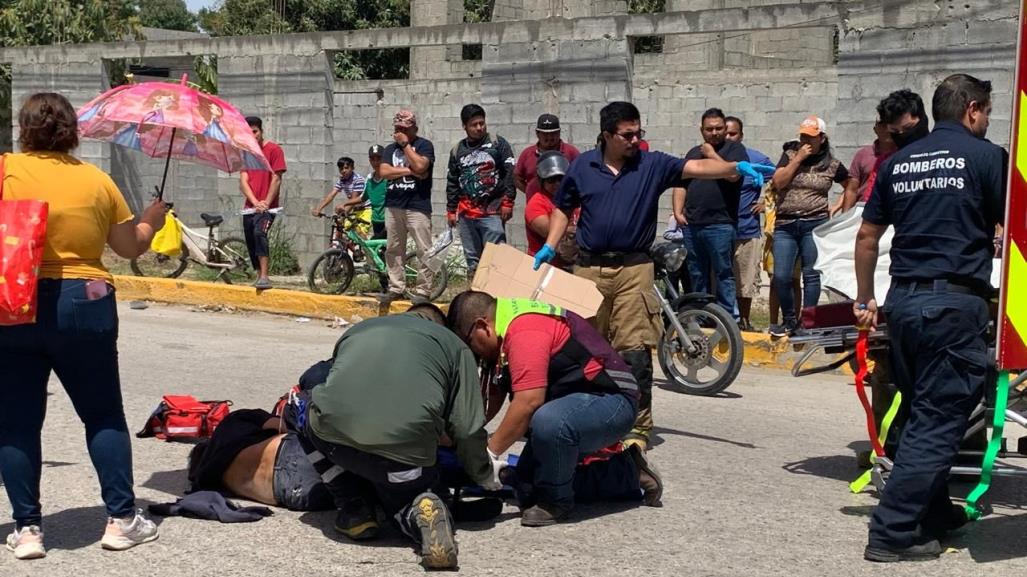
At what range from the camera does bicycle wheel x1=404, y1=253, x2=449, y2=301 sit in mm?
12422

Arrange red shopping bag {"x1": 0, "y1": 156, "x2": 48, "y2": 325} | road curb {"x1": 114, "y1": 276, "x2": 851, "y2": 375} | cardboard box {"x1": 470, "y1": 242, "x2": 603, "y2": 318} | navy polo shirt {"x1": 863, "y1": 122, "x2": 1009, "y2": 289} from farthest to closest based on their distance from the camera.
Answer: road curb {"x1": 114, "y1": 276, "x2": 851, "y2": 375} < cardboard box {"x1": 470, "y1": 242, "x2": 603, "y2": 318} < navy polo shirt {"x1": 863, "y1": 122, "x2": 1009, "y2": 289} < red shopping bag {"x1": 0, "y1": 156, "x2": 48, "y2": 325}

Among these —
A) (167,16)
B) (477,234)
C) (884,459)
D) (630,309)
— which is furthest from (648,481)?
(167,16)

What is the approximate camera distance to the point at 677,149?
628 inches

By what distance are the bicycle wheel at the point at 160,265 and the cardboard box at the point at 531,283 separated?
8029mm

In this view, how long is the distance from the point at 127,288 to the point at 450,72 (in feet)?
35.4

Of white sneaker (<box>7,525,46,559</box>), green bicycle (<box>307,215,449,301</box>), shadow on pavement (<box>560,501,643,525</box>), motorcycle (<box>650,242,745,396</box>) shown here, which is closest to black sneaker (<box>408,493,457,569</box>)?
shadow on pavement (<box>560,501,643,525</box>)

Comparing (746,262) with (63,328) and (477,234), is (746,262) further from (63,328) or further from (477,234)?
(63,328)

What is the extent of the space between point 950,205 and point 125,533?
349cm

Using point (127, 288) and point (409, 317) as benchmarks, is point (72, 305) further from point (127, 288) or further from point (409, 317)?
point (127, 288)

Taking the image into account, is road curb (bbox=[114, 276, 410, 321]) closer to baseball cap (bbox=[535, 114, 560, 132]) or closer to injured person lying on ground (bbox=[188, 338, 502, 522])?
baseball cap (bbox=[535, 114, 560, 132])

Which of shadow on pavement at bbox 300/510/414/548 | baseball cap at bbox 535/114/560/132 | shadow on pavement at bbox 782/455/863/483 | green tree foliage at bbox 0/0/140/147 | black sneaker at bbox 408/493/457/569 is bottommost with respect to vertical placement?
shadow on pavement at bbox 782/455/863/483

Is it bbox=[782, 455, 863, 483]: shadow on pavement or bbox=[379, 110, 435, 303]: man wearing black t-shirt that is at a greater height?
bbox=[379, 110, 435, 303]: man wearing black t-shirt

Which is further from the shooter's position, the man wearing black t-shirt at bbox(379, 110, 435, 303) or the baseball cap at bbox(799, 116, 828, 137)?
the man wearing black t-shirt at bbox(379, 110, 435, 303)

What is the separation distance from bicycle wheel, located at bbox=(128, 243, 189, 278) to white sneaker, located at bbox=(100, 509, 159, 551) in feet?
31.2
